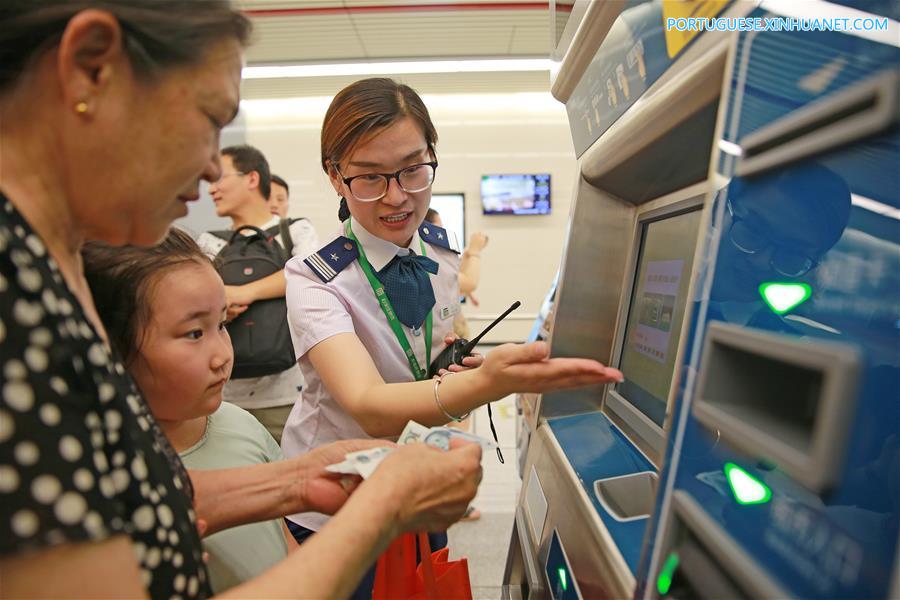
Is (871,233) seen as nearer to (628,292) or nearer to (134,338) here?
(628,292)

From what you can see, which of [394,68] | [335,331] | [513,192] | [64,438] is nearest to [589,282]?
[335,331]

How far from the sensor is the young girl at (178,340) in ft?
2.99

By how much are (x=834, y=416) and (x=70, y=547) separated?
0.62 metres

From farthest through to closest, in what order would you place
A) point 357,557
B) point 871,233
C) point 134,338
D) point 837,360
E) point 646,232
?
point 646,232, point 134,338, point 357,557, point 871,233, point 837,360

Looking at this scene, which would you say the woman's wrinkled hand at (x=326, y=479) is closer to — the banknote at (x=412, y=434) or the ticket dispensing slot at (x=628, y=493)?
the banknote at (x=412, y=434)

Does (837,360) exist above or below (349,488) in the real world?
above

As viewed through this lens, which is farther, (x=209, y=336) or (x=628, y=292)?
(x=628, y=292)

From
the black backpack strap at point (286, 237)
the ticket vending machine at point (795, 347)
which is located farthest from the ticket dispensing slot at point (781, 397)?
the black backpack strap at point (286, 237)

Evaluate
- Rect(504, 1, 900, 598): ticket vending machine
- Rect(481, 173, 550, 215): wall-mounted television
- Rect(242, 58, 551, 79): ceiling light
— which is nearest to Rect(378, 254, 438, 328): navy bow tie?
Rect(504, 1, 900, 598): ticket vending machine

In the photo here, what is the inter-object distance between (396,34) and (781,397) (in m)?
4.87

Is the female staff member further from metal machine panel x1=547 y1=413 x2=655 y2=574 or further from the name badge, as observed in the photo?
metal machine panel x1=547 y1=413 x2=655 y2=574

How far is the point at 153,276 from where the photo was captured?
0.93 meters

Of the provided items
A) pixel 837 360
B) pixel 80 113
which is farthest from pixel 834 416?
pixel 80 113

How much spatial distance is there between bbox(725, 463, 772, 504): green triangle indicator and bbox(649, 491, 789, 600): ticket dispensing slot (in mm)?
55
